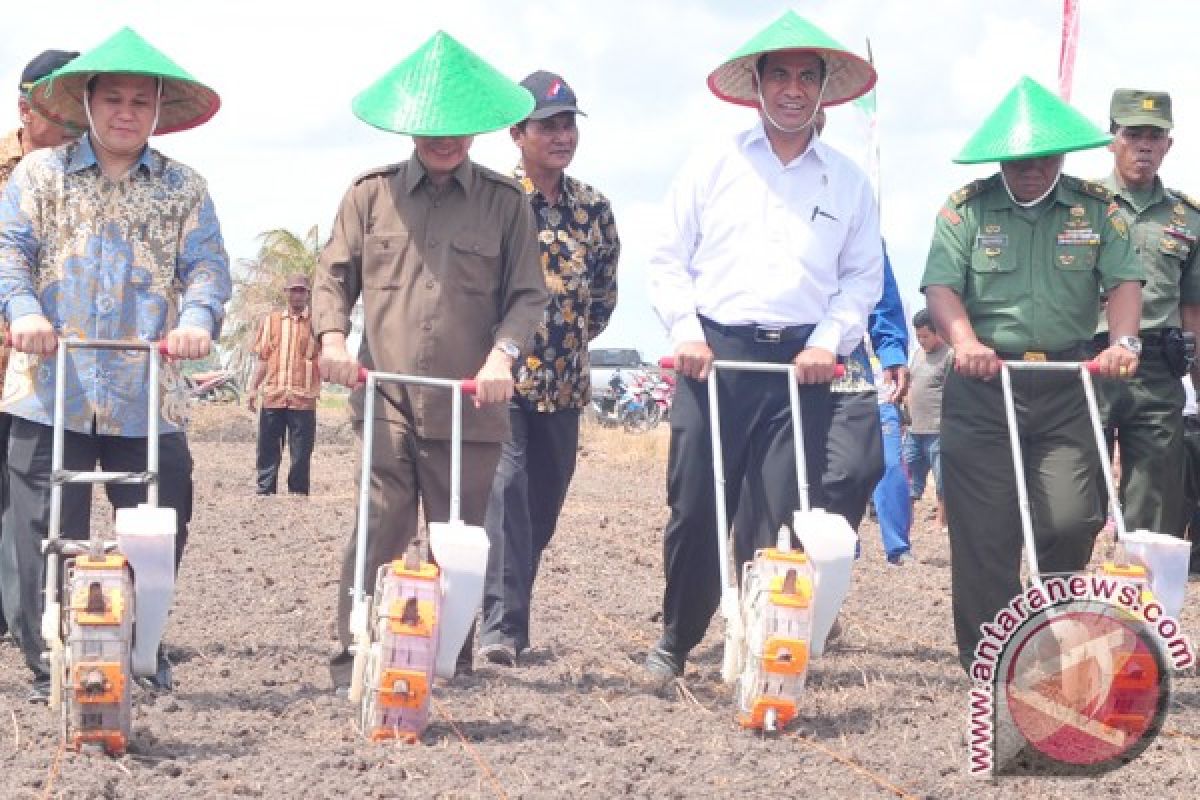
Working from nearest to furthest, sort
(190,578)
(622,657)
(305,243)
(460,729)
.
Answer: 1. (460,729)
2. (622,657)
3. (190,578)
4. (305,243)

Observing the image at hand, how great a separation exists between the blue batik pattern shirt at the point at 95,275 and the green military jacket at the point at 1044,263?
8.86 feet

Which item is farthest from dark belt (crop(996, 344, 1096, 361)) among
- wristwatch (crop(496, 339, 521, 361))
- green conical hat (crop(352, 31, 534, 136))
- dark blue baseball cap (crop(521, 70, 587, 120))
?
dark blue baseball cap (crop(521, 70, 587, 120))

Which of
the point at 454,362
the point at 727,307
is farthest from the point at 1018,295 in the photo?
the point at 454,362

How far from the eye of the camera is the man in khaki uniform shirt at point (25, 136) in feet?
20.3

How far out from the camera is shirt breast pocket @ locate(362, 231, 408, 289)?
5.73m

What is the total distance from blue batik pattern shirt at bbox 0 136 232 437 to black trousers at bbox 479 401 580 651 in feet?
5.35

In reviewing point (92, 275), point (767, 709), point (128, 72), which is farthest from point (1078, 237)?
point (92, 275)

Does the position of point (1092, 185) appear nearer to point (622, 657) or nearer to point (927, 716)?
point (927, 716)

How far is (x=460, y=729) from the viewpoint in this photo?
5.27 metres

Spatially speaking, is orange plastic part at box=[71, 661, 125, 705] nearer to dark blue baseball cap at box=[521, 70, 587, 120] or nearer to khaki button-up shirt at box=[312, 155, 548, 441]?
khaki button-up shirt at box=[312, 155, 548, 441]

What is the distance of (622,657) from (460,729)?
5.46 ft

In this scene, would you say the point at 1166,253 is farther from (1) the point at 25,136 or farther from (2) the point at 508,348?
(1) the point at 25,136

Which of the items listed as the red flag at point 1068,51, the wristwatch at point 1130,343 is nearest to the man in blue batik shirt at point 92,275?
the wristwatch at point 1130,343

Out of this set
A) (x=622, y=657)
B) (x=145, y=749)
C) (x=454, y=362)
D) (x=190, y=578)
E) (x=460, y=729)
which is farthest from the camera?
(x=190, y=578)
